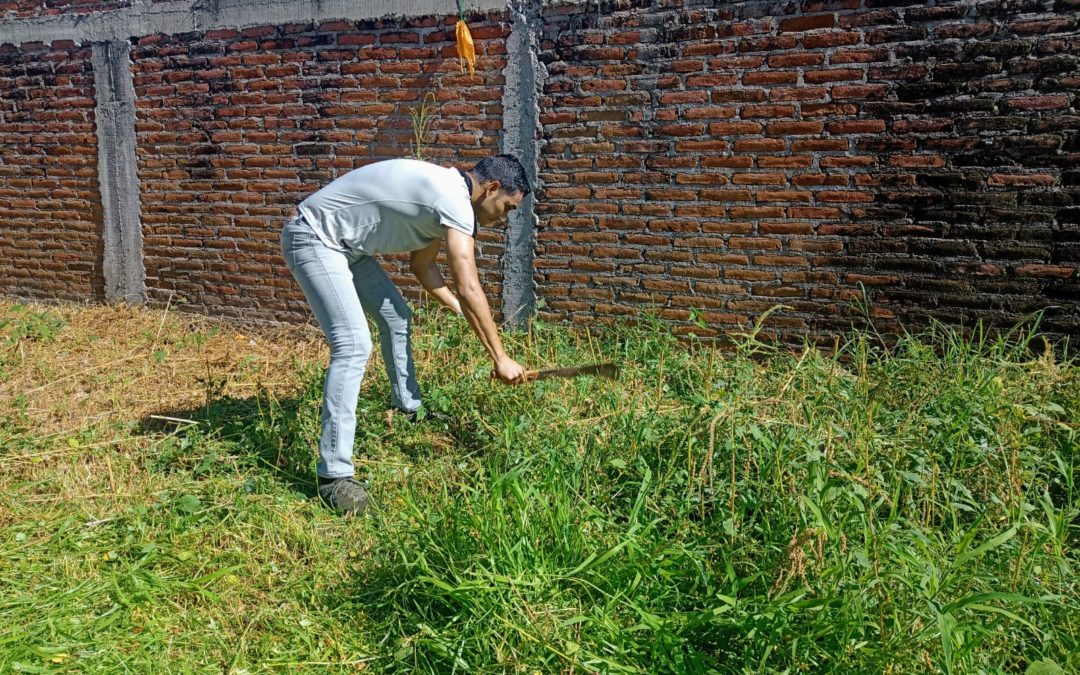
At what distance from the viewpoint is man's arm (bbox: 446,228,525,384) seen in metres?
3.00

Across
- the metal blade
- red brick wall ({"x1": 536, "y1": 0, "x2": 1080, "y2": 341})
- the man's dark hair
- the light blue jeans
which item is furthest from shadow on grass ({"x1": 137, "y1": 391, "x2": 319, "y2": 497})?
red brick wall ({"x1": 536, "y1": 0, "x2": 1080, "y2": 341})

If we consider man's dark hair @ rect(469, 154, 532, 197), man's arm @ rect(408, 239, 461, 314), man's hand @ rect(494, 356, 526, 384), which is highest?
man's dark hair @ rect(469, 154, 532, 197)

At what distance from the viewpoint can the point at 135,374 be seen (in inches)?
184

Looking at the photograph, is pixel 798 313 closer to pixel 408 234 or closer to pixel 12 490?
pixel 408 234

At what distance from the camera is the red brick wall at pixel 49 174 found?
609 centimetres

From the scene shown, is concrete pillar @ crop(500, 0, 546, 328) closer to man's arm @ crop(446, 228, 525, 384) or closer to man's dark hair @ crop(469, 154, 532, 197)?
man's dark hair @ crop(469, 154, 532, 197)

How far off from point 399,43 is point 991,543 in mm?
4516

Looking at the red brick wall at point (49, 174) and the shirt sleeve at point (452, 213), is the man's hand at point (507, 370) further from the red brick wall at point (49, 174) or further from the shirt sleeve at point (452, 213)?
the red brick wall at point (49, 174)

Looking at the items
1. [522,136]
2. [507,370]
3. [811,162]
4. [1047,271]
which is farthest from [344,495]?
[1047,271]

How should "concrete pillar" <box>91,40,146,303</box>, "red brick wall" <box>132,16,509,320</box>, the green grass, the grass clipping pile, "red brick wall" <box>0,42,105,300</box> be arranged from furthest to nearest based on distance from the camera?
1. "red brick wall" <box>0,42,105,300</box>
2. "concrete pillar" <box>91,40,146,303</box>
3. "red brick wall" <box>132,16,509,320</box>
4. the grass clipping pile
5. the green grass

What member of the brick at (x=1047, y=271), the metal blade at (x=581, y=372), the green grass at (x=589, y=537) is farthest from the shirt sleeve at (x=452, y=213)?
the brick at (x=1047, y=271)

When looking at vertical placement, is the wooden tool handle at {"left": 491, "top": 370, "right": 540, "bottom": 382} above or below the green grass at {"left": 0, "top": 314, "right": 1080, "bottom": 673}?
above

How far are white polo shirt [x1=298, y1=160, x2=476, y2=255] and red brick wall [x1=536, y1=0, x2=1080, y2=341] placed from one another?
1.80 meters

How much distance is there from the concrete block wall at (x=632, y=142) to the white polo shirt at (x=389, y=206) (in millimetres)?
1832
